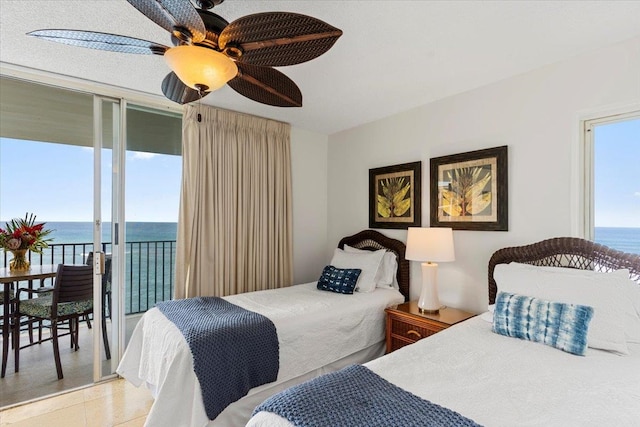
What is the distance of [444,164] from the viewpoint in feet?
9.45

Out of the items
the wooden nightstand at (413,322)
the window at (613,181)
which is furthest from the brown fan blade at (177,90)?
the window at (613,181)

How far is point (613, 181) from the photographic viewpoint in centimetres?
211

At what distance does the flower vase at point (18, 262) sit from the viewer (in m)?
2.94

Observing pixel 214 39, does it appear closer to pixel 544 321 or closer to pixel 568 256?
pixel 544 321

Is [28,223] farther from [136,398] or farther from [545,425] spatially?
[545,425]

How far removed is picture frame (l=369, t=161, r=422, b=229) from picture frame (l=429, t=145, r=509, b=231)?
0.55ft

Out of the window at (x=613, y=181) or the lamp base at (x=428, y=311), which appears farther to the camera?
the lamp base at (x=428, y=311)

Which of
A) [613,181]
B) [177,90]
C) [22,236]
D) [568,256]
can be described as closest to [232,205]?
[177,90]

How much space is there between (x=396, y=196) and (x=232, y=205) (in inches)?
67.2

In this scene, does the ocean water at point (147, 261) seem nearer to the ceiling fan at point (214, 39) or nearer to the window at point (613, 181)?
the ceiling fan at point (214, 39)

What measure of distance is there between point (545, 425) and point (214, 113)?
3.26 m

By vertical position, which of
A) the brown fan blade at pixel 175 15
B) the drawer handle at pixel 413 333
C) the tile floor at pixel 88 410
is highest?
the brown fan blade at pixel 175 15

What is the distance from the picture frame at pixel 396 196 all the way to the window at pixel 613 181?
4.20 ft

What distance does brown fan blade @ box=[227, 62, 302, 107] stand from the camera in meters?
1.68
